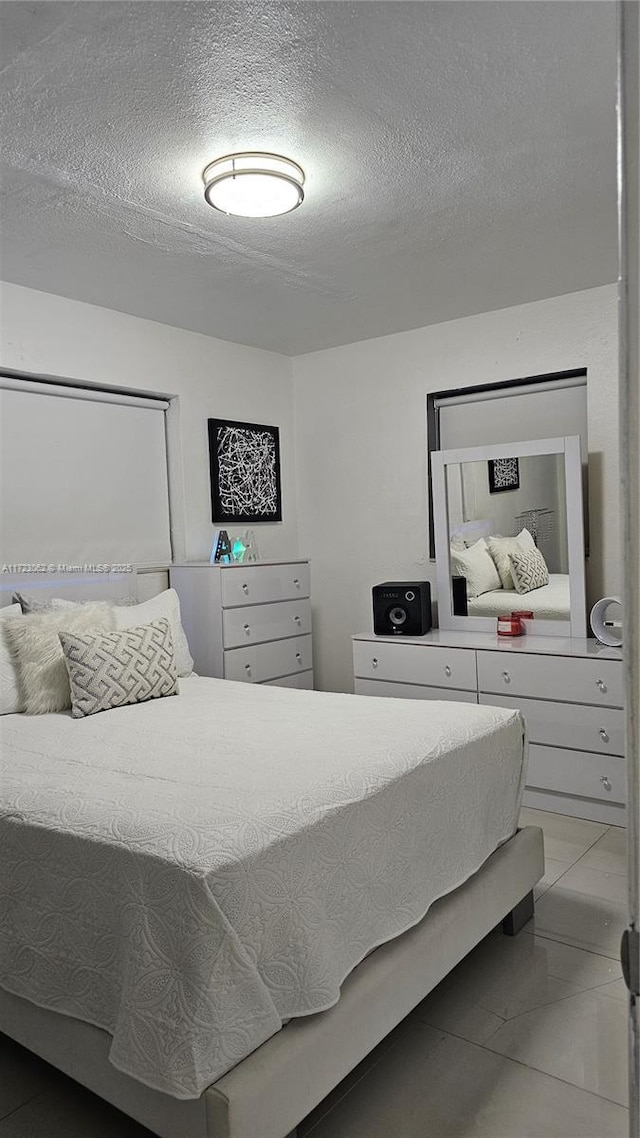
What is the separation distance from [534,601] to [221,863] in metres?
2.89

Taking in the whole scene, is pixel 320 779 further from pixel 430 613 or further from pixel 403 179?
pixel 430 613

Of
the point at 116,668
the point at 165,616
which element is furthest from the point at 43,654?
the point at 165,616

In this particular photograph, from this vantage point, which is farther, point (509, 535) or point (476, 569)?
point (476, 569)

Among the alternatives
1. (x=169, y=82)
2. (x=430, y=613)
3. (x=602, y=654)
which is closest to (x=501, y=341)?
(x=430, y=613)

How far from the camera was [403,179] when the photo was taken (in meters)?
2.61

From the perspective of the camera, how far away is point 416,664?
13.3ft

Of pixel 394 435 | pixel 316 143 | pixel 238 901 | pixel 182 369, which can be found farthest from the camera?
pixel 394 435

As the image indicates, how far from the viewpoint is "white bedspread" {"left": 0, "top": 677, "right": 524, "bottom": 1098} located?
144 centimetres

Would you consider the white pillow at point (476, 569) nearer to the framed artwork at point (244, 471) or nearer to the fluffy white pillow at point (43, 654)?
the framed artwork at point (244, 471)

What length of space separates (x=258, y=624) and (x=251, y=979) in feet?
A: 9.03

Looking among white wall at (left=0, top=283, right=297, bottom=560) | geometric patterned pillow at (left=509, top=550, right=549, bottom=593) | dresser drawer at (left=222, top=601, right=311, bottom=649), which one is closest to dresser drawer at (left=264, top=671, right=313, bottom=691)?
dresser drawer at (left=222, top=601, right=311, bottom=649)

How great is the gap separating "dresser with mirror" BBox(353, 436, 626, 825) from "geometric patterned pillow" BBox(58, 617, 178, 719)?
146cm

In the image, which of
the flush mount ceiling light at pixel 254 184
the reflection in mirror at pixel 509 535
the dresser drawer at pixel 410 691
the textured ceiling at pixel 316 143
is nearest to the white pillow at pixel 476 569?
the reflection in mirror at pixel 509 535

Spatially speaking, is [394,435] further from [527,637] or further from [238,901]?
[238,901]
